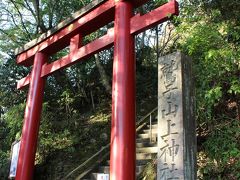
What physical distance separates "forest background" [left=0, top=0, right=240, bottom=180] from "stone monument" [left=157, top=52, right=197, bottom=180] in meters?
1.31

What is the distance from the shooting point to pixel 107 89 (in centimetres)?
1156

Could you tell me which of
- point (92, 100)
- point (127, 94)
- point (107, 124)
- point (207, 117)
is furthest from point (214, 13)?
point (92, 100)

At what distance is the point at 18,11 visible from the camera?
12.0m

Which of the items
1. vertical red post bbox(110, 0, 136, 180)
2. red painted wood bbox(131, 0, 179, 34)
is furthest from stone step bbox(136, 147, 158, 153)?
red painted wood bbox(131, 0, 179, 34)

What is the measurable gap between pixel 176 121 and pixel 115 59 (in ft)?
7.37

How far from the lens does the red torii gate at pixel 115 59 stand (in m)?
5.25

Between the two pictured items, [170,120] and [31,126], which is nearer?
[170,120]

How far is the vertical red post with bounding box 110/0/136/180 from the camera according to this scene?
202 inches

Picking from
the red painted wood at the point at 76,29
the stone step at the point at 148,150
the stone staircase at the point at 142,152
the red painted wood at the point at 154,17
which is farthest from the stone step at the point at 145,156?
the red painted wood at the point at 76,29

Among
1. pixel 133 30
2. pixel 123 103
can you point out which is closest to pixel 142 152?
pixel 123 103

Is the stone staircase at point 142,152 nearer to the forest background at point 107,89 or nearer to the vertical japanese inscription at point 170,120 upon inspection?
the forest background at point 107,89

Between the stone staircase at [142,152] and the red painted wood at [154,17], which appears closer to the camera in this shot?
the red painted wood at [154,17]

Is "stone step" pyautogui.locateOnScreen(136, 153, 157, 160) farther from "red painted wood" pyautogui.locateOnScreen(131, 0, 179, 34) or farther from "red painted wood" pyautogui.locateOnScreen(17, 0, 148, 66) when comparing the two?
"red painted wood" pyautogui.locateOnScreen(17, 0, 148, 66)

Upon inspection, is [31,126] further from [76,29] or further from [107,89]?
[107,89]
